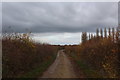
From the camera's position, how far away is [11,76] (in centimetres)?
1064

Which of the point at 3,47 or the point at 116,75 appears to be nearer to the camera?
the point at 116,75

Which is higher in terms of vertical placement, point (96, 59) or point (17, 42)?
point (17, 42)

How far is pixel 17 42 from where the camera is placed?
13.0m

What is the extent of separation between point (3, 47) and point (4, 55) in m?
0.51

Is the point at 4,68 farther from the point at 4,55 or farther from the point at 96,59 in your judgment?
the point at 96,59

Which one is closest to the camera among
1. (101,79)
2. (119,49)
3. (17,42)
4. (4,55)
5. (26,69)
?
(119,49)

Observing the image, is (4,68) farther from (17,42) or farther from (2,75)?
(17,42)

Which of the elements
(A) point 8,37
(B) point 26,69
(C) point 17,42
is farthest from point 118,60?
(B) point 26,69

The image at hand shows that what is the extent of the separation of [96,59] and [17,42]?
6.89 metres

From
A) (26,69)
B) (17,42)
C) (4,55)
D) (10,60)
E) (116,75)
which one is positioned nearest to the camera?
(116,75)

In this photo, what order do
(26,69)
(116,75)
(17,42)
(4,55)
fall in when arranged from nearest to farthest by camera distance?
(116,75) → (4,55) → (17,42) → (26,69)

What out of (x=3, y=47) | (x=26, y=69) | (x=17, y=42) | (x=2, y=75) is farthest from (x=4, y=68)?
(x=26, y=69)

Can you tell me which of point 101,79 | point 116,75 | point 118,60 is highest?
point 118,60

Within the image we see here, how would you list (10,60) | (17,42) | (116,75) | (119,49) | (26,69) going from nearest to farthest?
(119,49) → (116,75) → (10,60) → (17,42) → (26,69)
